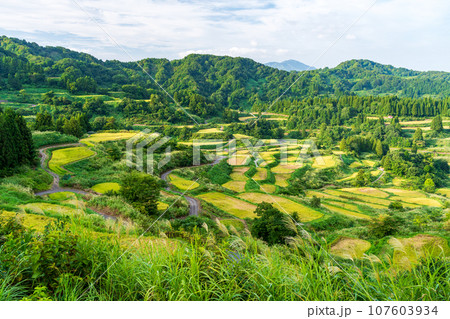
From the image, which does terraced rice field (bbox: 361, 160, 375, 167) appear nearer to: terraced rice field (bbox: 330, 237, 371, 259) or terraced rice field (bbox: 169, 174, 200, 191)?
terraced rice field (bbox: 169, 174, 200, 191)

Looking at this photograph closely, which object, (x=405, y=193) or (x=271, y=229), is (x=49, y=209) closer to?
(x=271, y=229)

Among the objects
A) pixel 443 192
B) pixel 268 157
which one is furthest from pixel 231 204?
pixel 443 192

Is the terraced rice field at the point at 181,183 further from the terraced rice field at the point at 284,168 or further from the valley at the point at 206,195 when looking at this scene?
the terraced rice field at the point at 284,168

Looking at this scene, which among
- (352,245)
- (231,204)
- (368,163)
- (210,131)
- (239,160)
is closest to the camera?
(352,245)

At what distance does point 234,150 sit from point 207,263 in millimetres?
60341

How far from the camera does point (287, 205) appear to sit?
2920 centimetres

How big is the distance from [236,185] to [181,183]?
10656 mm

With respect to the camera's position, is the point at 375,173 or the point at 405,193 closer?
the point at 405,193

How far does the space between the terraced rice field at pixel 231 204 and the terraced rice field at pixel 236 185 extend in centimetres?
617

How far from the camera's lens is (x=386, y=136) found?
94.9m

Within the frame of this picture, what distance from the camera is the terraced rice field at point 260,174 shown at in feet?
146

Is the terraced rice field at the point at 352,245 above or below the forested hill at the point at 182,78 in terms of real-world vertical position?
below

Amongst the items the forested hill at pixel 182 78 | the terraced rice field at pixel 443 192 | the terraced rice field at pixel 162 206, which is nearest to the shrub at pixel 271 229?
the terraced rice field at pixel 162 206
